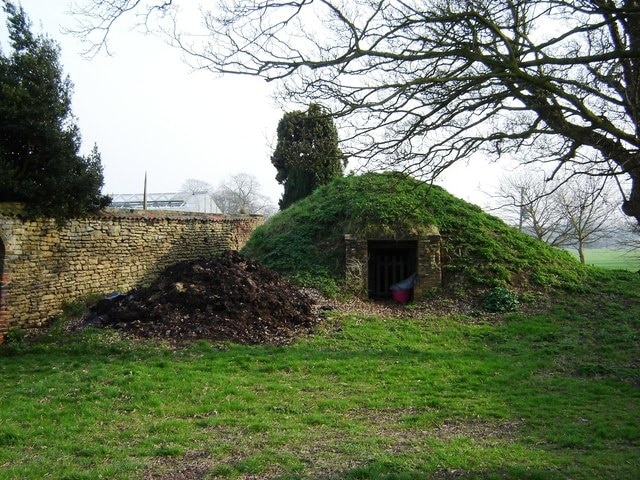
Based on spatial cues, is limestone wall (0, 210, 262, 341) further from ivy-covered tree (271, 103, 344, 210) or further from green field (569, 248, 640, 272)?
green field (569, 248, 640, 272)

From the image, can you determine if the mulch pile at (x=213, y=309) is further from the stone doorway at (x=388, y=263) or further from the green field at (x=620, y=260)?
the green field at (x=620, y=260)

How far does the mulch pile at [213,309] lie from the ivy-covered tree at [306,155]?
288 cm

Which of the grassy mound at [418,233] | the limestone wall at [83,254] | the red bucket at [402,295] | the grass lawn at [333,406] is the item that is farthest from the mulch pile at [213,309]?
the red bucket at [402,295]

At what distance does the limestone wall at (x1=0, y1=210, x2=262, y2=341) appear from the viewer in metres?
10.7

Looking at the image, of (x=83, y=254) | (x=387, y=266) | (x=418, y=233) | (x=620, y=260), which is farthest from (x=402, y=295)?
(x=620, y=260)

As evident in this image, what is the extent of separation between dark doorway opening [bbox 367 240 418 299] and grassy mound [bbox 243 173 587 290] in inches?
21.0

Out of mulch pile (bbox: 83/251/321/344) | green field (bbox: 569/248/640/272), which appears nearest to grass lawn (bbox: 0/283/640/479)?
mulch pile (bbox: 83/251/321/344)

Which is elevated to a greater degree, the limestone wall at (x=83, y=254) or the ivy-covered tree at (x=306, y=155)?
the ivy-covered tree at (x=306, y=155)

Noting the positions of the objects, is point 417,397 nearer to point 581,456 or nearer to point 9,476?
point 581,456

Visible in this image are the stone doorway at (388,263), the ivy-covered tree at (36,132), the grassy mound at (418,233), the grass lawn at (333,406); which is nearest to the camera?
the grass lawn at (333,406)

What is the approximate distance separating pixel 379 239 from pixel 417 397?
320 inches

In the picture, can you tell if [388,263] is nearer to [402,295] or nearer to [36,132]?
[402,295]

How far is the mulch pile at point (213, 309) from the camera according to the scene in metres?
10.6

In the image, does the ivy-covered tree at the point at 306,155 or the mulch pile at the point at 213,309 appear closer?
the ivy-covered tree at the point at 306,155
